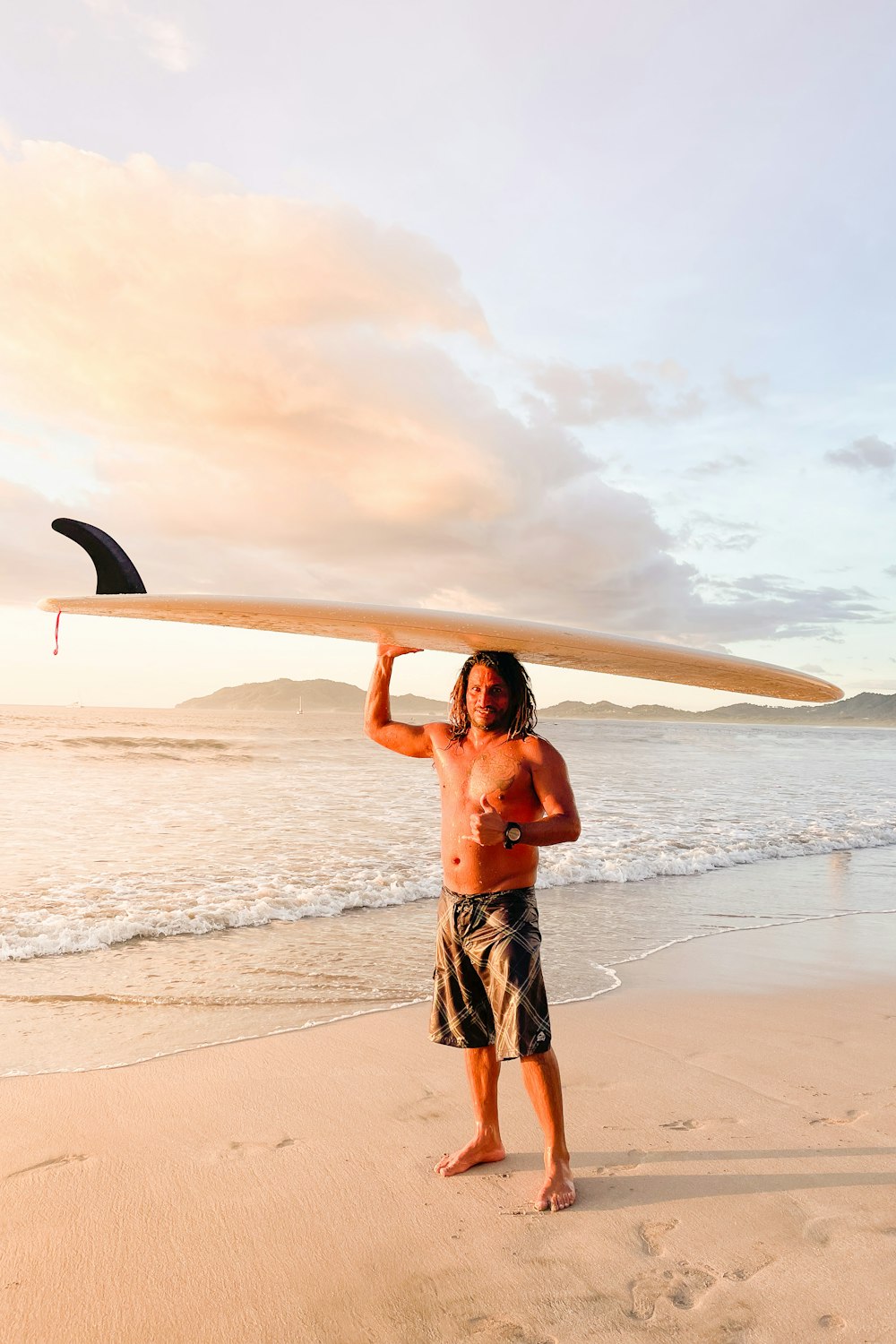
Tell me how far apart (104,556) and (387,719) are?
121cm

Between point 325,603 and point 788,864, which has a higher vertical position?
point 325,603

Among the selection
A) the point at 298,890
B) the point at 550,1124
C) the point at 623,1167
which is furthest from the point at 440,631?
the point at 298,890

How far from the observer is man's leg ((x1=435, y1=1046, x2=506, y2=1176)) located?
9.95 ft

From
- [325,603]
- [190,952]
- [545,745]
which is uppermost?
[325,603]

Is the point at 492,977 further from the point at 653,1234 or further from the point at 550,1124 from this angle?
the point at 653,1234

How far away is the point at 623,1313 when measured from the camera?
231cm

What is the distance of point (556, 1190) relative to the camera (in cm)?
283

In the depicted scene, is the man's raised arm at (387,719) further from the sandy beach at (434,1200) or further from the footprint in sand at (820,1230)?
the footprint in sand at (820,1230)

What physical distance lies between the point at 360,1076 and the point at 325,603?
224cm

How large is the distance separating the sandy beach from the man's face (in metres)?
1.57

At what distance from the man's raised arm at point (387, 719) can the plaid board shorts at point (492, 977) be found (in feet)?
1.80

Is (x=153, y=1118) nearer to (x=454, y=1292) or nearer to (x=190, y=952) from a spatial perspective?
(x=454, y=1292)

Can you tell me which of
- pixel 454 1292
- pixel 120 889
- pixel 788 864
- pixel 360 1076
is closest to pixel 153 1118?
pixel 360 1076

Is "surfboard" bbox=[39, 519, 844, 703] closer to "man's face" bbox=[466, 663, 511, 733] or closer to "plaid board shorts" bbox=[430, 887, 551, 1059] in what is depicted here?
"man's face" bbox=[466, 663, 511, 733]
